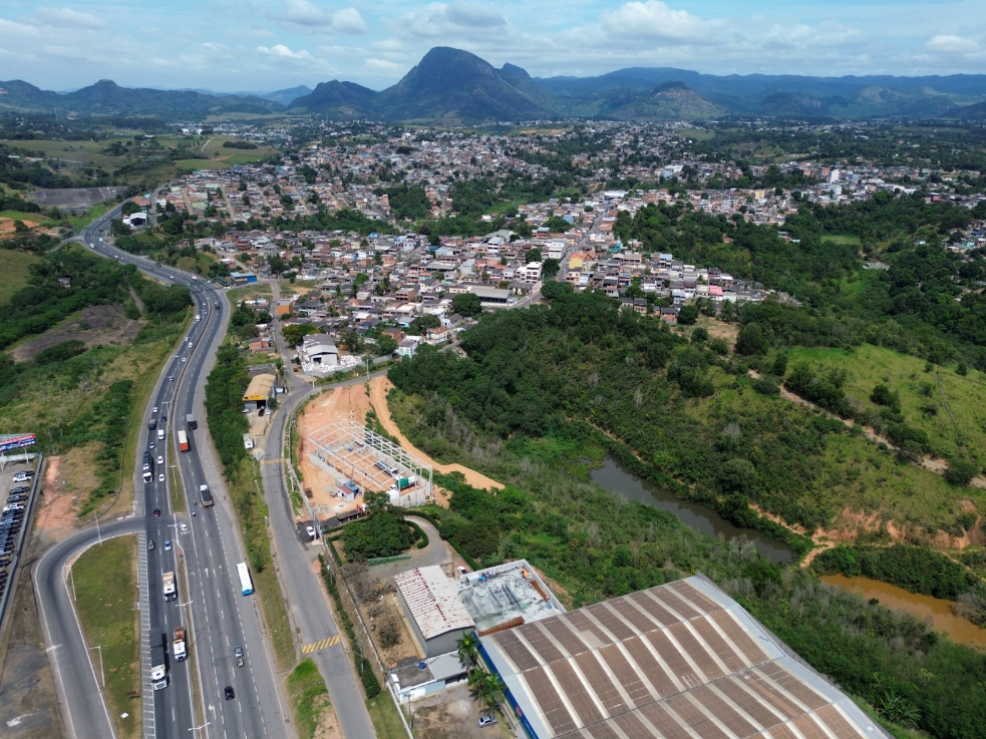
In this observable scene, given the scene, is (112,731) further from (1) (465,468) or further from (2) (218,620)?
(1) (465,468)

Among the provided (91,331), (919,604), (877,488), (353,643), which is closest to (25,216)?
(91,331)

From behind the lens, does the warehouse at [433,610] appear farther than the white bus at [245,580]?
No

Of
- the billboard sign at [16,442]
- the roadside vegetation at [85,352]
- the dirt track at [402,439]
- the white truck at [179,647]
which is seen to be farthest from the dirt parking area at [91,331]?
the white truck at [179,647]

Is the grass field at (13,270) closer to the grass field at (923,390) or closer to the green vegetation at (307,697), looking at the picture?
the green vegetation at (307,697)

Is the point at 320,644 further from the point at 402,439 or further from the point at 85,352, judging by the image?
the point at 85,352

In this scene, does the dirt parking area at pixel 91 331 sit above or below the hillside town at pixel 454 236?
below

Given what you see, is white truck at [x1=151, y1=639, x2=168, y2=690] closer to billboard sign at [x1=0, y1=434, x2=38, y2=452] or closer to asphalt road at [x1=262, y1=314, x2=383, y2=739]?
asphalt road at [x1=262, y1=314, x2=383, y2=739]

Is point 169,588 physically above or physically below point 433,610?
below
